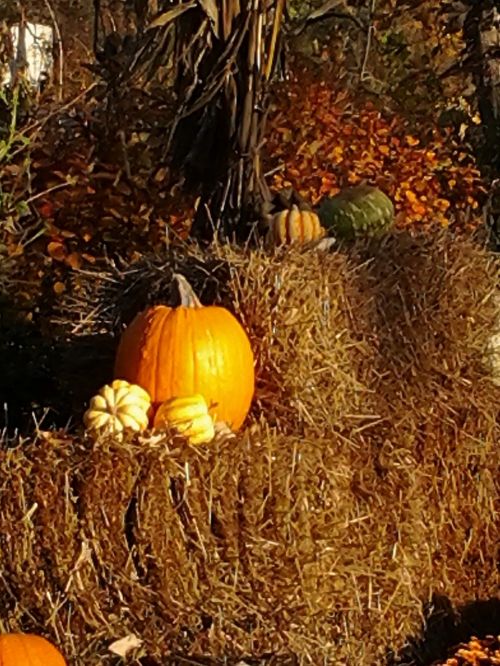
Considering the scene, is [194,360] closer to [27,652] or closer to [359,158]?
[27,652]

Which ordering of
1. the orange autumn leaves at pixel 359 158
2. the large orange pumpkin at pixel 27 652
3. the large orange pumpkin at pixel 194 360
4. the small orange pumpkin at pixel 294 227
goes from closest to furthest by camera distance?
1. the large orange pumpkin at pixel 27 652
2. the large orange pumpkin at pixel 194 360
3. the small orange pumpkin at pixel 294 227
4. the orange autumn leaves at pixel 359 158

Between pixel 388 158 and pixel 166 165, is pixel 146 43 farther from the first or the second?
pixel 388 158

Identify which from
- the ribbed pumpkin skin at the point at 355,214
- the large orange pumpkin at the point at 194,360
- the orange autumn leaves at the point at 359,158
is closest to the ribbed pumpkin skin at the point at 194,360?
the large orange pumpkin at the point at 194,360

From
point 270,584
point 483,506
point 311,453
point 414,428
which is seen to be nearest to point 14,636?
point 270,584

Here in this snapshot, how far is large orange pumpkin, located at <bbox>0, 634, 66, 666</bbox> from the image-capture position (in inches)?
112

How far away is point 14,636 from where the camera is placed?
9.56 feet

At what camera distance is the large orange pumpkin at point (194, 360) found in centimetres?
338

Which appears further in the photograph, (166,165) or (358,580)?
(166,165)

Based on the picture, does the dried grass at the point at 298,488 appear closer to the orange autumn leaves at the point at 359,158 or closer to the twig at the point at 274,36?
the twig at the point at 274,36

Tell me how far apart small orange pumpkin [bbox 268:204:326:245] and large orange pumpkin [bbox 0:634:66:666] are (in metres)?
1.53

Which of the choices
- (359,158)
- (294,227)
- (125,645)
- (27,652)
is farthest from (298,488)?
(359,158)

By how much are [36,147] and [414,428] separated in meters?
2.75

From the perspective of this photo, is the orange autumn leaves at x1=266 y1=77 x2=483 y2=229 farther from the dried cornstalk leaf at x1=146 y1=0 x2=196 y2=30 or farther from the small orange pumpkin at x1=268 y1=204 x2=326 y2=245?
the small orange pumpkin at x1=268 y1=204 x2=326 y2=245

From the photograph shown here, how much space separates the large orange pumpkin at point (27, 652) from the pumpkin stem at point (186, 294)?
3.24 ft
